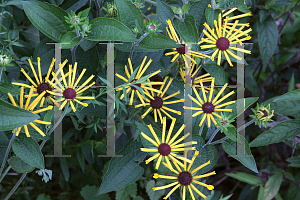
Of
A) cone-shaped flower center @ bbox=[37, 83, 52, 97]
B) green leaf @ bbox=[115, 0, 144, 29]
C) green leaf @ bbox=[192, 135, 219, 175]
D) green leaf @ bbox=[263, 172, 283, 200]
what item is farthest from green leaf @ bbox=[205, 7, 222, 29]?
green leaf @ bbox=[263, 172, 283, 200]

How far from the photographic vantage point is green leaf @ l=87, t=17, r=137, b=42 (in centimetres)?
53

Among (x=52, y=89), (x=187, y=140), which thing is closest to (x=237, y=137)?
(x=187, y=140)

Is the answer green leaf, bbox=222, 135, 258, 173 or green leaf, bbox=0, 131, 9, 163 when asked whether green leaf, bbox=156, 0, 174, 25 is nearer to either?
green leaf, bbox=222, 135, 258, 173

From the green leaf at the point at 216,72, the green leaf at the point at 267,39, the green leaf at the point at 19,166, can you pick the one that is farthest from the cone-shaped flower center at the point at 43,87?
the green leaf at the point at 267,39

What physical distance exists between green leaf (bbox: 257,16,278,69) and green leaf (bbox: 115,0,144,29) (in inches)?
21.0

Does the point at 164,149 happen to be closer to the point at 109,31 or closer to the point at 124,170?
the point at 124,170

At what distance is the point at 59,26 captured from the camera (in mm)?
594

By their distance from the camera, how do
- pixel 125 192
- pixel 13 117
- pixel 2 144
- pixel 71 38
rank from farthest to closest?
1. pixel 125 192
2. pixel 2 144
3. pixel 71 38
4. pixel 13 117

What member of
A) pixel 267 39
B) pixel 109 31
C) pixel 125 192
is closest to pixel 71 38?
pixel 109 31

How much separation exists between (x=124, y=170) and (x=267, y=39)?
2.20ft

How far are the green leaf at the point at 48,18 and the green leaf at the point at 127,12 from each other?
4.8 inches

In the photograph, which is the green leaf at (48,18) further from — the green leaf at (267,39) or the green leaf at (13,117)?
the green leaf at (267,39)

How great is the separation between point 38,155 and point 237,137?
445 millimetres

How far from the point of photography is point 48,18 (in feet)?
1.92
